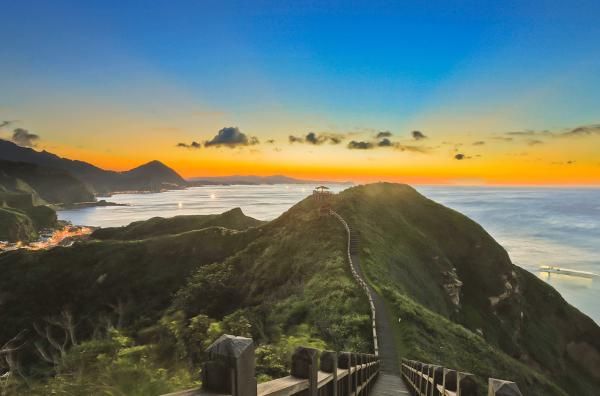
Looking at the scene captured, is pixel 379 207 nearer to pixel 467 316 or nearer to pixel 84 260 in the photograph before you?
pixel 467 316

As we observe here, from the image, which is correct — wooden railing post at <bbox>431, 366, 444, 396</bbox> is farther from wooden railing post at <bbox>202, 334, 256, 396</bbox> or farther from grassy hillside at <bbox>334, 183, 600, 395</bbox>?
grassy hillside at <bbox>334, 183, 600, 395</bbox>

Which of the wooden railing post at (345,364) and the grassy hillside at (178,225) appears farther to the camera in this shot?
the grassy hillside at (178,225)

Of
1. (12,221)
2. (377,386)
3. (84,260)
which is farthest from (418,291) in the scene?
(12,221)

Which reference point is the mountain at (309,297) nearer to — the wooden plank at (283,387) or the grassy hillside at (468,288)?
the grassy hillside at (468,288)

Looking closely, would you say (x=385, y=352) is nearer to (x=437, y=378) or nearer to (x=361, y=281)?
(x=361, y=281)

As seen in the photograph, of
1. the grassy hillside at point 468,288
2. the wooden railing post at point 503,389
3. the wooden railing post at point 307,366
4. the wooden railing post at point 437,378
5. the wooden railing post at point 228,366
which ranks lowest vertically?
the grassy hillside at point 468,288

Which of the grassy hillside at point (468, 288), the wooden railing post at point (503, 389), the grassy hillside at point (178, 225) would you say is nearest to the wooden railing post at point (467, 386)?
the wooden railing post at point (503, 389)

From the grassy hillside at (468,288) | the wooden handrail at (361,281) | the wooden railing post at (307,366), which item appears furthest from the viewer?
the grassy hillside at (468,288)
